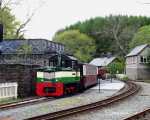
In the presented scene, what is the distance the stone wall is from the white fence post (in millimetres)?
790

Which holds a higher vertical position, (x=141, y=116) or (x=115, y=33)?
(x=115, y=33)

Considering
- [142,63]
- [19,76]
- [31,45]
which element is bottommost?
[19,76]

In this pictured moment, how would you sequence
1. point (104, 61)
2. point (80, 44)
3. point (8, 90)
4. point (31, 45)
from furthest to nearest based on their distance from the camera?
point (80, 44) → point (104, 61) → point (31, 45) → point (8, 90)

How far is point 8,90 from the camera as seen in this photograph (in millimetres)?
24406

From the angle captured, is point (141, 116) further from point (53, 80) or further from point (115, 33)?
point (115, 33)

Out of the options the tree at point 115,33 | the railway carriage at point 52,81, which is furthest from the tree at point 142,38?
the railway carriage at point 52,81

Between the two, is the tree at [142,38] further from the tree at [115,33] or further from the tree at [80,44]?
the tree at [80,44]

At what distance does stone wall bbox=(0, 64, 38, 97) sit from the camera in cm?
2578

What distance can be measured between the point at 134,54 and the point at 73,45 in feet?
124

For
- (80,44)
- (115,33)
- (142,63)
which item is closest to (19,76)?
(142,63)

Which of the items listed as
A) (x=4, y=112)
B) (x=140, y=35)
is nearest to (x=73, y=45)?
(x=140, y=35)

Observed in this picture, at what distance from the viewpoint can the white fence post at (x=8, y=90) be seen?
2370 cm

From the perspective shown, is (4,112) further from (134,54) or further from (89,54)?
(89,54)

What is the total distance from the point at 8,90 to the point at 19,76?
84.9 inches
